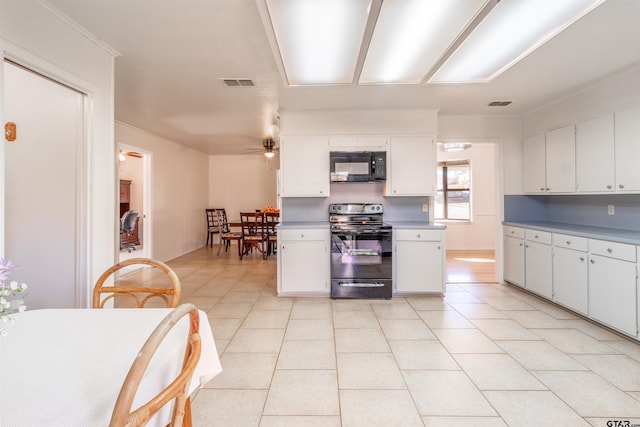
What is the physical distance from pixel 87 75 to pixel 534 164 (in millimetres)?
4847

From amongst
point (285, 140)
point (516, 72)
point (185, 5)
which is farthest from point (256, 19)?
point (516, 72)

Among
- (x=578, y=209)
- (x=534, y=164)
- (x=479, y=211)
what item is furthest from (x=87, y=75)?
(x=479, y=211)

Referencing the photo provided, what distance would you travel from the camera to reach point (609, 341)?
2449mm

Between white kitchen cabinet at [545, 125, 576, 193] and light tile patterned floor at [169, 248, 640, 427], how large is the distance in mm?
1386

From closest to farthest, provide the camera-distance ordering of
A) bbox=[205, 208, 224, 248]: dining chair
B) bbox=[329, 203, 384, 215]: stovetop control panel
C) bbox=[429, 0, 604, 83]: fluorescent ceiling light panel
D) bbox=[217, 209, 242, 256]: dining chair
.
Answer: bbox=[429, 0, 604, 83]: fluorescent ceiling light panel, bbox=[329, 203, 384, 215]: stovetop control panel, bbox=[217, 209, 242, 256]: dining chair, bbox=[205, 208, 224, 248]: dining chair

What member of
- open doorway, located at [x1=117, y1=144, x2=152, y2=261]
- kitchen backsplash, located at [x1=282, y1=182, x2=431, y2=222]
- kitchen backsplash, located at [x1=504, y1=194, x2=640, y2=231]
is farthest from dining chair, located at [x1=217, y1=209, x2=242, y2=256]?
kitchen backsplash, located at [x1=504, y1=194, x2=640, y2=231]

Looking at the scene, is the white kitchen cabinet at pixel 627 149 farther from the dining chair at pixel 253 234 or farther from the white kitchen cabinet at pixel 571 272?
the dining chair at pixel 253 234

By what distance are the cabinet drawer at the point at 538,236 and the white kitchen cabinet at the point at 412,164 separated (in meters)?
1.22

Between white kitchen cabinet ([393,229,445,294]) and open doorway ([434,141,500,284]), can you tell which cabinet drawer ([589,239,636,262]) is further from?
open doorway ([434,141,500,284])

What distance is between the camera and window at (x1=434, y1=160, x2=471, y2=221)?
6.97m

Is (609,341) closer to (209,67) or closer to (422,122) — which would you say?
(422,122)

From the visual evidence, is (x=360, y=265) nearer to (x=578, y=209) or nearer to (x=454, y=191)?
(x=578, y=209)

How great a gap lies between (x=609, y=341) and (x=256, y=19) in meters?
3.75

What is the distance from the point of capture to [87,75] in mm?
2168
